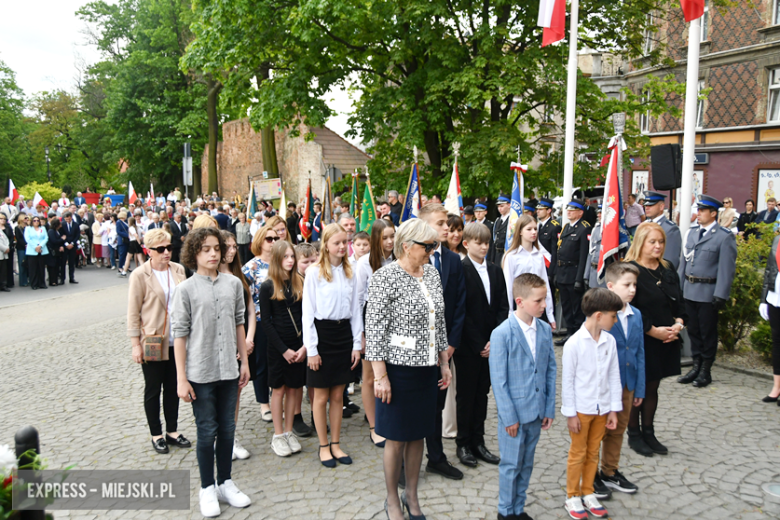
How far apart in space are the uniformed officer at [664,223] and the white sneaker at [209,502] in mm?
5614

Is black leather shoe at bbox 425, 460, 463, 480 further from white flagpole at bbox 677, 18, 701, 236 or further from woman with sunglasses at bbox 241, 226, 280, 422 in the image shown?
white flagpole at bbox 677, 18, 701, 236

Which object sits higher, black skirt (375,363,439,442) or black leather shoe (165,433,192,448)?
black skirt (375,363,439,442)

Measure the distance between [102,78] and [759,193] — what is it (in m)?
43.7

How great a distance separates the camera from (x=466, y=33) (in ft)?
47.9

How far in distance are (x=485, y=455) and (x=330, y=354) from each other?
5.07 ft

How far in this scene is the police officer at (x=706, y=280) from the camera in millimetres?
6625

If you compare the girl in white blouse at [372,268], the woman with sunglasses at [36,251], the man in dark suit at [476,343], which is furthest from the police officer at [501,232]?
the woman with sunglasses at [36,251]

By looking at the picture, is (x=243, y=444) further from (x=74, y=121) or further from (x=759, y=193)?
(x=74, y=121)

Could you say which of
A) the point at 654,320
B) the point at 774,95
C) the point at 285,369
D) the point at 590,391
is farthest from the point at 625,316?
the point at 774,95

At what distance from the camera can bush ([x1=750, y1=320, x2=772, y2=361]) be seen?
7.20 m

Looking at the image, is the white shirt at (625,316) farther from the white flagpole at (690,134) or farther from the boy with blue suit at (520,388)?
the white flagpole at (690,134)

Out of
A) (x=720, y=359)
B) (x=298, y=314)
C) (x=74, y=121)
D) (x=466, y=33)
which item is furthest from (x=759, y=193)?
(x=74, y=121)

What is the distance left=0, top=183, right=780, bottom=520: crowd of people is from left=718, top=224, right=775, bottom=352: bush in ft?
2.81

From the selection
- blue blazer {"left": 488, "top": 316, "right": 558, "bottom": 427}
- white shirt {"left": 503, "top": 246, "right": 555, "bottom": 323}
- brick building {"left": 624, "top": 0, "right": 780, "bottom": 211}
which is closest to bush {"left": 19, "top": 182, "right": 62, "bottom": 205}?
brick building {"left": 624, "top": 0, "right": 780, "bottom": 211}
